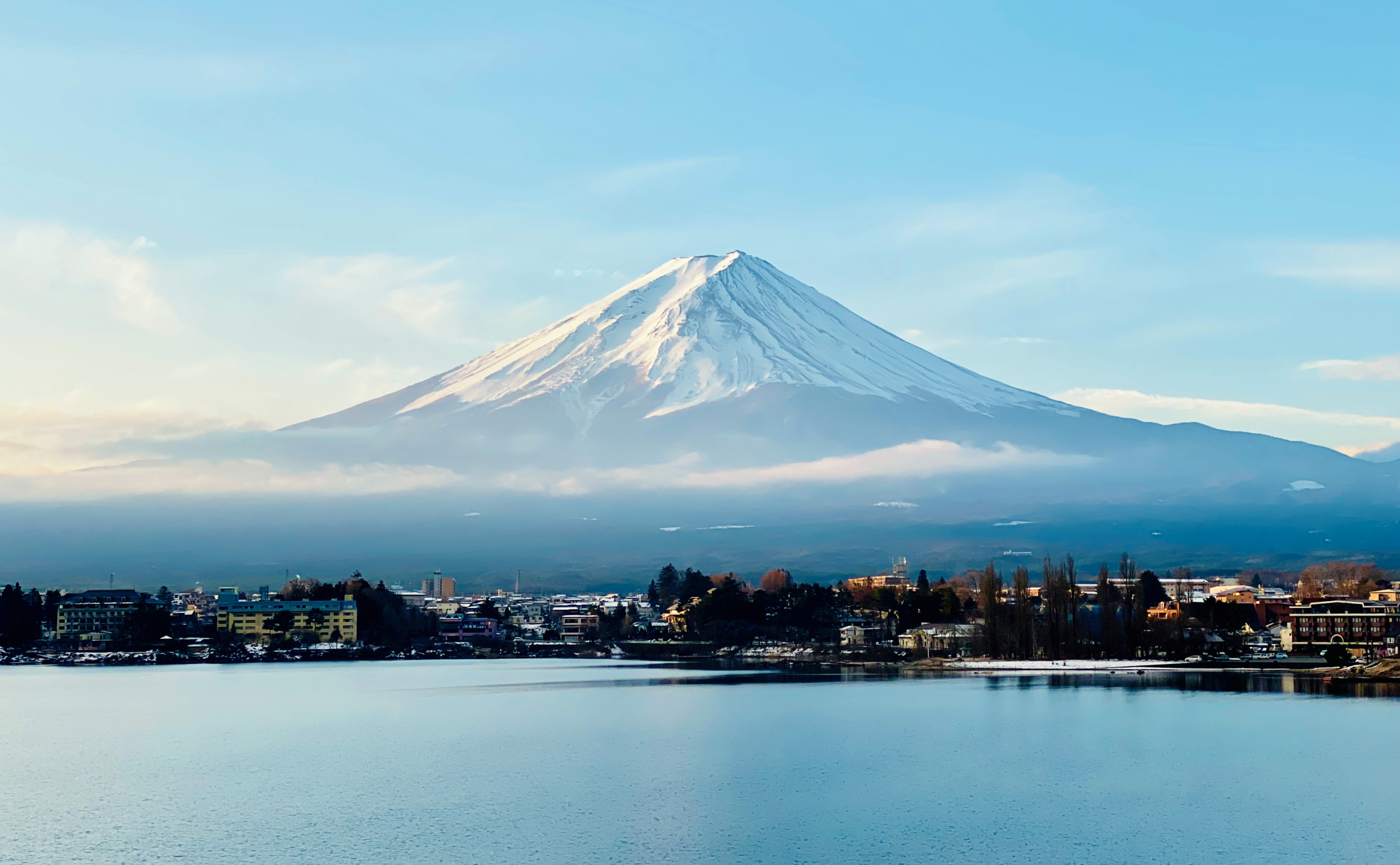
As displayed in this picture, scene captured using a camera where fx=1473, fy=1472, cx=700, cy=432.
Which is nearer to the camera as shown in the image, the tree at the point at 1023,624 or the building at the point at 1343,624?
the tree at the point at 1023,624

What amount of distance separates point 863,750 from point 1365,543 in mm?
174606

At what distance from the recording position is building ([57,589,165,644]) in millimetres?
97000

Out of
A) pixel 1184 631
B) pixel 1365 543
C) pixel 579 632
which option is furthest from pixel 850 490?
pixel 1184 631

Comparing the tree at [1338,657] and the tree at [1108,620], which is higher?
the tree at [1108,620]

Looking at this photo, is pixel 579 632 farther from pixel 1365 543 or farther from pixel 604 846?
pixel 1365 543

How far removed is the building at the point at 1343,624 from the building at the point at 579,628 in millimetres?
54090

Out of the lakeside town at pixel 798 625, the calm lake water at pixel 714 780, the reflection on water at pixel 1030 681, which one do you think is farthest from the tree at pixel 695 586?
the calm lake water at pixel 714 780

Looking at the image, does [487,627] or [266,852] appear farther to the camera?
[487,627]

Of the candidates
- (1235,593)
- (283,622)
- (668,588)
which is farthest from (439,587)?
(1235,593)

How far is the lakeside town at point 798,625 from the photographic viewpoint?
70.0m

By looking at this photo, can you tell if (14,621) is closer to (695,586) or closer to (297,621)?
(297,621)

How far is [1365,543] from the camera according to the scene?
611 ft

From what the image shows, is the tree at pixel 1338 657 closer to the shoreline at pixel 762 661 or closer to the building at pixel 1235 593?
the shoreline at pixel 762 661

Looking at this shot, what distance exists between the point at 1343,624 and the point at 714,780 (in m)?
57.1
